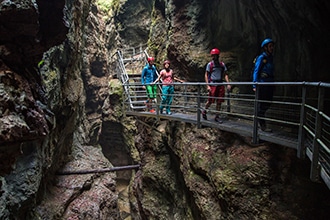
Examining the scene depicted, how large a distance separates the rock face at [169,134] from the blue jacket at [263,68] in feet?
3.81

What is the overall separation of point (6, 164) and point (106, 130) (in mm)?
15978

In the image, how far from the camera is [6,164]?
3711mm

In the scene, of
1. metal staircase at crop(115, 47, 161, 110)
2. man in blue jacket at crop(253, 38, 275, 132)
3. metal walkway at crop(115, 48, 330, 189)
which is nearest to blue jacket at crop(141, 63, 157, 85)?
metal staircase at crop(115, 47, 161, 110)

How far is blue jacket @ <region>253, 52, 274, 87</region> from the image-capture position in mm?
4191

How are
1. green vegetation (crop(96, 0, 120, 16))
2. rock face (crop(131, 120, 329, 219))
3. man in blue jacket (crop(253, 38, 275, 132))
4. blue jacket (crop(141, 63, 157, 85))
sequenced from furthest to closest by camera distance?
1. green vegetation (crop(96, 0, 120, 16))
2. blue jacket (crop(141, 63, 157, 85))
3. man in blue jacket (crop(253, 38, 275, 132))
4. rock face (crop(131, 120, 329, 219))

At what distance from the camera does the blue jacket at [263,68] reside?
4191mm

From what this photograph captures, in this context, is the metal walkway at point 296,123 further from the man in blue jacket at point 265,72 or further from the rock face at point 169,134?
the rock face at point 169,134

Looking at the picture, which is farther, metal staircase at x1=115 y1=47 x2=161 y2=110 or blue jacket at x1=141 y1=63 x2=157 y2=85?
metal staircase at x1=115 y1=47 x2=161 y2=110

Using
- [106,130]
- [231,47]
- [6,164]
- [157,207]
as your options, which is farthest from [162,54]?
[106,130]

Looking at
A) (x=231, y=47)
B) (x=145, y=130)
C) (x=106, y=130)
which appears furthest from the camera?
(x=106, y=130)

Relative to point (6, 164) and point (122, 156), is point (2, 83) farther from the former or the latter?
point (122, 156)

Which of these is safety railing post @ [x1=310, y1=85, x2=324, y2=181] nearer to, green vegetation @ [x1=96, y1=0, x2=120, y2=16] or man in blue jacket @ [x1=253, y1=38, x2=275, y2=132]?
man in blue jacket @ [x1=253, y1=38, x2=275, y2=132]

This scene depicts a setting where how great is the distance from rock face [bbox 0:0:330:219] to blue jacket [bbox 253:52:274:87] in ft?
3.81

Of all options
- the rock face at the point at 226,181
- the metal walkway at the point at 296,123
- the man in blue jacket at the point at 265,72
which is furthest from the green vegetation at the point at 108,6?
the man in blue jacket at the point at 265,72
